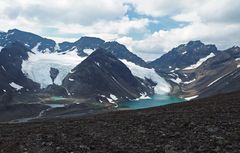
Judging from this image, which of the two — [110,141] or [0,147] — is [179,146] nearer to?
[110,141]

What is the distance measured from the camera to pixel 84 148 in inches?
904

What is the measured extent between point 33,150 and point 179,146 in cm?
747

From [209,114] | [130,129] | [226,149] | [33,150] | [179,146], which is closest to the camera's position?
[226,149]

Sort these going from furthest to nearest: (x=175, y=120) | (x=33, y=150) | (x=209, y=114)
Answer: (x=209, y=114), (x=175, y=120), (x=33, y=150)

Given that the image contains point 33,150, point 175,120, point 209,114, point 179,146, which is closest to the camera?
point 179,146

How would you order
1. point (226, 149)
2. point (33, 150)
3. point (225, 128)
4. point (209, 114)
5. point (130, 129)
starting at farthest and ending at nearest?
point (209, 114) → point (130, 129) → point (225, 128) → point (33, 150) → point (226, 149)

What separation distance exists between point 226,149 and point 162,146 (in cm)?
316

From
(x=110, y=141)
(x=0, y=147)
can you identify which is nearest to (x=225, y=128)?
(x=110, y=141)

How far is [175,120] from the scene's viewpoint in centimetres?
2958

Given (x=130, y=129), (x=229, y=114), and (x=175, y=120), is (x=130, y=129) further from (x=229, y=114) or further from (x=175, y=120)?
(x=229, y=114)

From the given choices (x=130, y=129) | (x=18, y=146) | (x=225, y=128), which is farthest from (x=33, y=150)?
(x=225, y=128)

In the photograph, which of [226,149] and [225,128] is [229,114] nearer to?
[225,128]

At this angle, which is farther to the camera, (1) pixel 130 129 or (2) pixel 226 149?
(1) pixel 130 129

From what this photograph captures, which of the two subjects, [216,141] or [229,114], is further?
[229,114]
